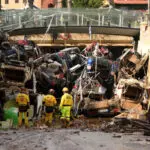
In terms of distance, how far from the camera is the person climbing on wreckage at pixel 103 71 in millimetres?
28531

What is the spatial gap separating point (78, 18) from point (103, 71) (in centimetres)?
1234

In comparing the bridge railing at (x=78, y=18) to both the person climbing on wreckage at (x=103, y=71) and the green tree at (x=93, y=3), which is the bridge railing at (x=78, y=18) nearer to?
the person climbing on wreckage at (x=103, y=71)

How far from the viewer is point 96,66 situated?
28656 millimetres

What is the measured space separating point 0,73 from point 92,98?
4.83 metres

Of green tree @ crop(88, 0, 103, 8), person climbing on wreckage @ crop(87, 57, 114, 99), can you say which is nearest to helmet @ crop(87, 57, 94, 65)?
person climbing on wreckage @ crop(87, 57, 114, 99)

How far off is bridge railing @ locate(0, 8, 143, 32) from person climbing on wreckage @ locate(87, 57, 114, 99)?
11.4m

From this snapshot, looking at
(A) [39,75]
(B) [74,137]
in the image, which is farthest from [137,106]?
(B) [74,137]

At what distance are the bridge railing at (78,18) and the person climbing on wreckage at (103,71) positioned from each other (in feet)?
37.4

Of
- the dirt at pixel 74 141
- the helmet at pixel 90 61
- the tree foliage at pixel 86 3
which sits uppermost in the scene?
the tree foliage at pixel 86 3

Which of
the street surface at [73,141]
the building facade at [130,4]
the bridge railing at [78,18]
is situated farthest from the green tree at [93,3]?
the street surface at [73,141]

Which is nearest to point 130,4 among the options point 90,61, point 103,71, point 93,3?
point 93,3

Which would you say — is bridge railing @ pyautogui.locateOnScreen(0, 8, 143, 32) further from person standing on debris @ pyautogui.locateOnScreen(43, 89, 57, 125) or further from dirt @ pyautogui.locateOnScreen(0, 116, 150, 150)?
dirt @ pyautogui.locateOnScreen(0, 116, 150, 150)

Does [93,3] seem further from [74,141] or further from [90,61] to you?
[74,141]

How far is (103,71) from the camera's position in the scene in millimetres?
29047
